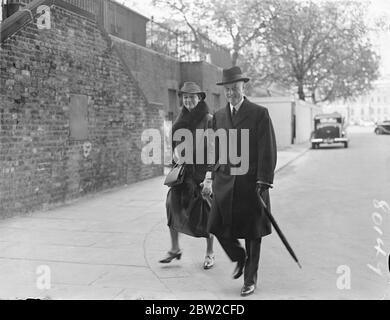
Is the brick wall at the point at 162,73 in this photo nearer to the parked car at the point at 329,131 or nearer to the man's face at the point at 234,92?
the parked car at the point at 329,131

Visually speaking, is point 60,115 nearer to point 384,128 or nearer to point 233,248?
point 233,248

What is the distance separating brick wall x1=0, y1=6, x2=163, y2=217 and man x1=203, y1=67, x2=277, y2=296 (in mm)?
4427

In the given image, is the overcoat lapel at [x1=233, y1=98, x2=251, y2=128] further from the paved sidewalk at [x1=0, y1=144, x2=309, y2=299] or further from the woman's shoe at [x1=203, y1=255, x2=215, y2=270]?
the woman's shoe at [x1=203, y1=255, x2=215, y2=270]

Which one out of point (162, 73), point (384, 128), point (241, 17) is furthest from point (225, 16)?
point (384, 128)

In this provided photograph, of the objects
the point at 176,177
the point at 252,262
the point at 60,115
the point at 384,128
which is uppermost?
the point at 60,115

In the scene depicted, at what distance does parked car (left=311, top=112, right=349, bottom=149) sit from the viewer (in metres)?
30.0

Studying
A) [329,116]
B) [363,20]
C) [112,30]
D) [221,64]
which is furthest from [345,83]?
[112,30]

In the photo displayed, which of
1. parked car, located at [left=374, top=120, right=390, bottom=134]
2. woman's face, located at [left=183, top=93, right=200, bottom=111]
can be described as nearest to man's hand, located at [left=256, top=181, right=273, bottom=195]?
woman's face, located at [left=183, top=93, right=200, bottom=111]

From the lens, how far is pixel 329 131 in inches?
1192

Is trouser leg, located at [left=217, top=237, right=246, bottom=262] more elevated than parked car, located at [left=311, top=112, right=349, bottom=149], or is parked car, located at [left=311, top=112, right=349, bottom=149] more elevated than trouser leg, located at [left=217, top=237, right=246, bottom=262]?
parked car, located at [left=311, top=112, right=349, bottom=149]

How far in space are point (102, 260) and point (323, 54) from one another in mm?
40228

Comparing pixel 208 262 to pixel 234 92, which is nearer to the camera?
pixel 234 92

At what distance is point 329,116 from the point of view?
3130 centimetres
